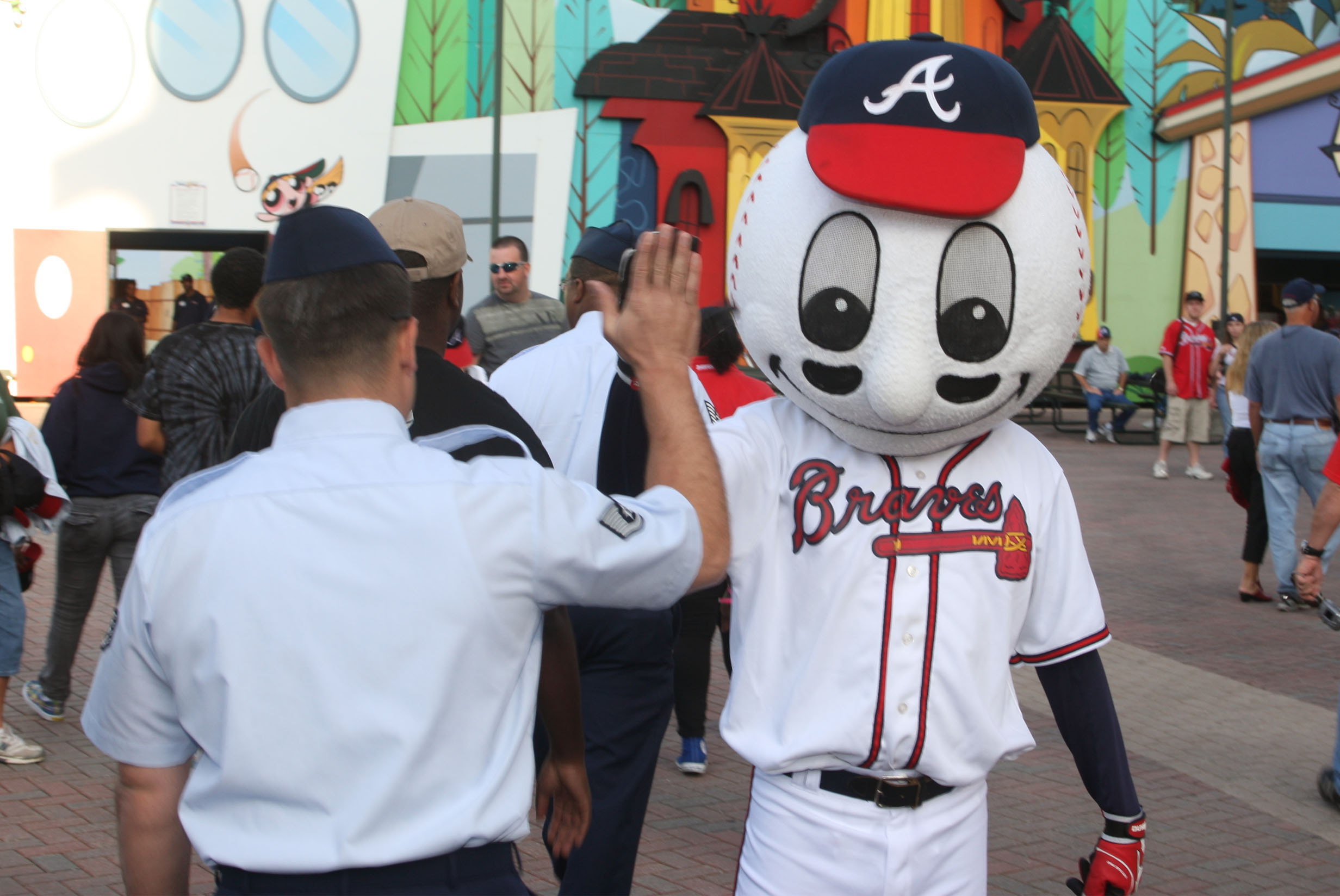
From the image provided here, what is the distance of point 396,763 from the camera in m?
1.65

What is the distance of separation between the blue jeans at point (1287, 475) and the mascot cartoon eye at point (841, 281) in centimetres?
626

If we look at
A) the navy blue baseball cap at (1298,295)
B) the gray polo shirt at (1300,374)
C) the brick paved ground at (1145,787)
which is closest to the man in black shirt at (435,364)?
the brick paved ground at (1145,787)

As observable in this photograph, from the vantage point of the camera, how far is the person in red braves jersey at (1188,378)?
14.2 m

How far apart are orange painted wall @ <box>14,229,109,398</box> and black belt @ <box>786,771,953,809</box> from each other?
17939 mm

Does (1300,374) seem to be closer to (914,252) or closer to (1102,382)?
(914,252)

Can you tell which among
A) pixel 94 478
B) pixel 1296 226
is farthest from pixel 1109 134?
pixel 94 478

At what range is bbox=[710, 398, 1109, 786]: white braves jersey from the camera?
2254 millimetres

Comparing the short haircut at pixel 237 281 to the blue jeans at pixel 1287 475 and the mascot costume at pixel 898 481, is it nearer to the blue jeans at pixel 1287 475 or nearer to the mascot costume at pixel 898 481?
the mascot costume at pixel 898 481

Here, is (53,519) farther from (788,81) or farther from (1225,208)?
(1225,208)

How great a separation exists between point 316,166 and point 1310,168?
52.9 feet

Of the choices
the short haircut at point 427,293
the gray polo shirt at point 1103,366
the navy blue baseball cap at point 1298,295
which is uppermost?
the gray polo shirt at point 1103,366

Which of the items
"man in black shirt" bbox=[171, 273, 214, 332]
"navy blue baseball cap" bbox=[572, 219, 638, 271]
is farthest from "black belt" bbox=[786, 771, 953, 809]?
"man in black shirt" bbox=[171, 273, 214, 332]

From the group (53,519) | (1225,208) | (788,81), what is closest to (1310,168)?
(1225,208)

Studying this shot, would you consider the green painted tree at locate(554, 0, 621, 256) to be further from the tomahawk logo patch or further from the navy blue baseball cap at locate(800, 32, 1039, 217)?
the tomahawk logo patch
